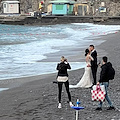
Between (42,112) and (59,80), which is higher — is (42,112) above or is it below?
below

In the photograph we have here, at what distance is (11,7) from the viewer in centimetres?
9150

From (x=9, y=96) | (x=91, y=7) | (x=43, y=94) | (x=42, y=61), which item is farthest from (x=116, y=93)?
(x=91, y=7)

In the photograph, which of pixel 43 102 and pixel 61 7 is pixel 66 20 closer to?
pixel 61 7

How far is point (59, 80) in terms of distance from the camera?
35.4 ft

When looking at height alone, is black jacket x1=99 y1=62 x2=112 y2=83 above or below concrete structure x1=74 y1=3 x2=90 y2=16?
below

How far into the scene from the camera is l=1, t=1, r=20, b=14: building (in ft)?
295

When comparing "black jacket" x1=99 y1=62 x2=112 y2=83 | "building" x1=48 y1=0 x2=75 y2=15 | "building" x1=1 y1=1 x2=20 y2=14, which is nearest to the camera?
"black jacket" x1=99 y1=62 x2=112 y2=83

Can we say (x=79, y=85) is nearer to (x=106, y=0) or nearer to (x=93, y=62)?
(x=93, y=62)

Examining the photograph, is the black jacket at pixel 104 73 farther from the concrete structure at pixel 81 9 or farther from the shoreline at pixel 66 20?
the concrete structure at pixel 81 9

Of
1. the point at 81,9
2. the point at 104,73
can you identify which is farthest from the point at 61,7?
the point at 104,73

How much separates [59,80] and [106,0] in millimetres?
86777

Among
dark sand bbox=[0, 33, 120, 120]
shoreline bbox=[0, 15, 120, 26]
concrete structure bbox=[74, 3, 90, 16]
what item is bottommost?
dark sand bbox=[0, 33, 120, 120]

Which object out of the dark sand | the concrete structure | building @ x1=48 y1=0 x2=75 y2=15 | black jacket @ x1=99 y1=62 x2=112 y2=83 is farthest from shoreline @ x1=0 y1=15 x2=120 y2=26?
black jacket @ x1=99 y1=62 x2=112 y2=83

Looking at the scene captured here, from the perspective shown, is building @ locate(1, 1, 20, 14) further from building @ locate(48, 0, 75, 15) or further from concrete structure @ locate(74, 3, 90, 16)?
concrete structure @ locate(74, 3, 90, 16)
